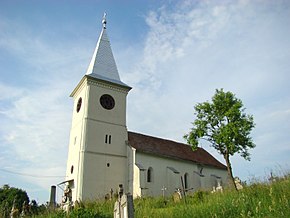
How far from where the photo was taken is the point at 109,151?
93.7 ft

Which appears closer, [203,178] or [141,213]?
[141,213]

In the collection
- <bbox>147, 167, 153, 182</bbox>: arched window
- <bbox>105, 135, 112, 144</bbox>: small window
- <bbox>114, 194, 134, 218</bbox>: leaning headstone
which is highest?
<bbox>105, 135, 112, 144</bbox>: small window

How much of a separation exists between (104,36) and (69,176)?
56.8 ft

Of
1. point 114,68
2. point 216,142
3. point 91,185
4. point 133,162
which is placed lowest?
point 91,185

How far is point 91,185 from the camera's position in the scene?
85.6ft

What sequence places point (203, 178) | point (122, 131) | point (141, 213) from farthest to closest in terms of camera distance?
1. point (203, 178)
2. point (122, 131)
3. point (141, 213)

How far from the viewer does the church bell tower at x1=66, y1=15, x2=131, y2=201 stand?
26.4 metres

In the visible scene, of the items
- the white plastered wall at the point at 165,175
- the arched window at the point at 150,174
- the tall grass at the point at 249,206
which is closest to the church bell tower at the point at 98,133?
the white plastered wall at the point at 165,175

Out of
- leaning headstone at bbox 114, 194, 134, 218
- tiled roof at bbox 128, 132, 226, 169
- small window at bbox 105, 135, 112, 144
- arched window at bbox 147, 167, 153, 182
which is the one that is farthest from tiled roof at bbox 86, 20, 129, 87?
leaning headstone at bbox 114, 194, 134, 218

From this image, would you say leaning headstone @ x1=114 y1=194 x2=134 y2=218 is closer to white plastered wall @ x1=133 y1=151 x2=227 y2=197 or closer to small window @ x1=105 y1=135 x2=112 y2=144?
white plastered wall @ x1=133 y1=151 x2=227 y2=197

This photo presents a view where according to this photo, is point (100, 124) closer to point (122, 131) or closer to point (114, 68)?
point (122, 131)

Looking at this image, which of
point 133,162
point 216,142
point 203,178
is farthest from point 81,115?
point 203,178

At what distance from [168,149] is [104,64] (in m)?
12.5

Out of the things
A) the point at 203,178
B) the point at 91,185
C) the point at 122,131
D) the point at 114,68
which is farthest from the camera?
the point at 203,178
